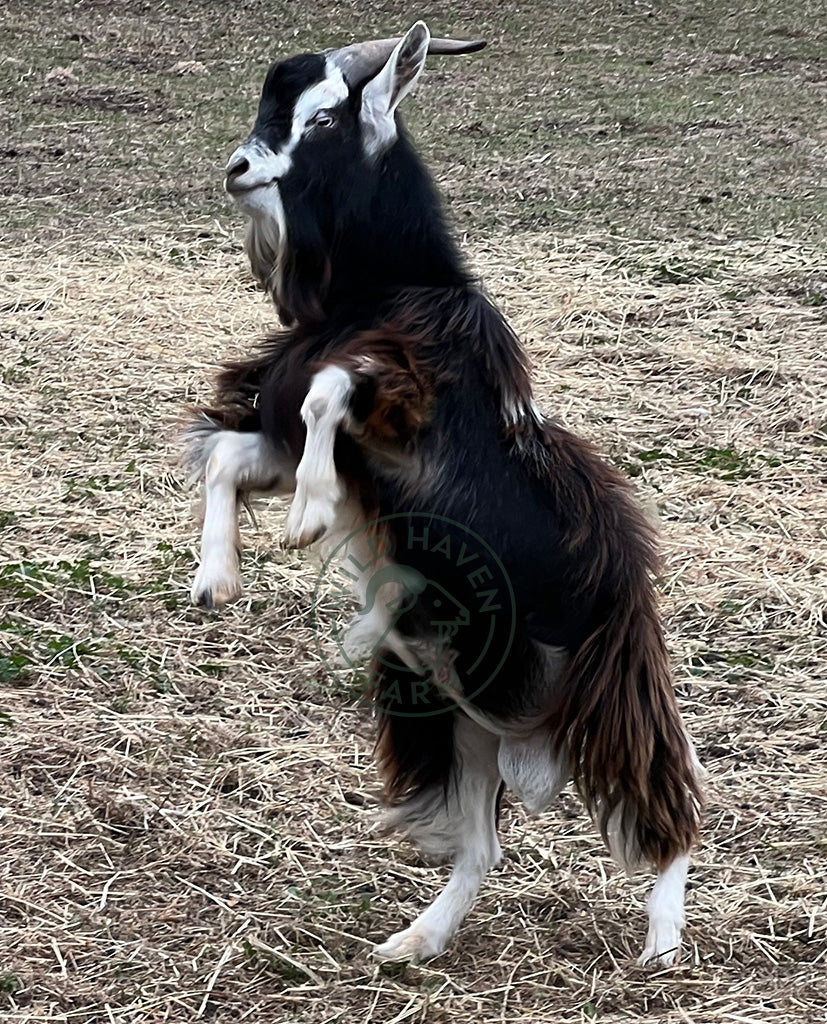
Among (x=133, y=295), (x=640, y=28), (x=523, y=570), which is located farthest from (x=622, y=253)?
(x=640, y=28)

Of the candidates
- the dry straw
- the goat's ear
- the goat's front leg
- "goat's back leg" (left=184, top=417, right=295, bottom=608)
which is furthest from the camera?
the dry straw

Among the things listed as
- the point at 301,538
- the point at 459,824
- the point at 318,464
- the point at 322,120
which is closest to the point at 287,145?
the point at 322,120

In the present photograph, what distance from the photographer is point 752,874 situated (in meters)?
3.74

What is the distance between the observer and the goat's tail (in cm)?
328

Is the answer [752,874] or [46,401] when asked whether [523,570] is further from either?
[46,401]

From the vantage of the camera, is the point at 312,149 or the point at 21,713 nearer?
the point at 312,149

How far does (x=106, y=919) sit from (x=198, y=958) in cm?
27

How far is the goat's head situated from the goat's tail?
909 millimetres

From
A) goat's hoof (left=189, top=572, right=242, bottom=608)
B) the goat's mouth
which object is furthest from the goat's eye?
goat's hoof (left=189, top=572, right=242, bottom=608)

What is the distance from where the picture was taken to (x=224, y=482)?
130 inches

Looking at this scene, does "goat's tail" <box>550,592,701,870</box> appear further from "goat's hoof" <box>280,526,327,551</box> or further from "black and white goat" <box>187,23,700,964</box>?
"goat's hoof" <box>280,526,327,551</box>

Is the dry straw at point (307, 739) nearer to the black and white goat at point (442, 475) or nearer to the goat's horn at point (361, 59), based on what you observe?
the black and white goat at point (442, 475)

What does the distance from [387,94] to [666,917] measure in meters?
1.87

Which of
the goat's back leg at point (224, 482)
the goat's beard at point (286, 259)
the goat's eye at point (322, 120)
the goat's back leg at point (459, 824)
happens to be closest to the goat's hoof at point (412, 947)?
the goat's back leg at point (459, 824)
